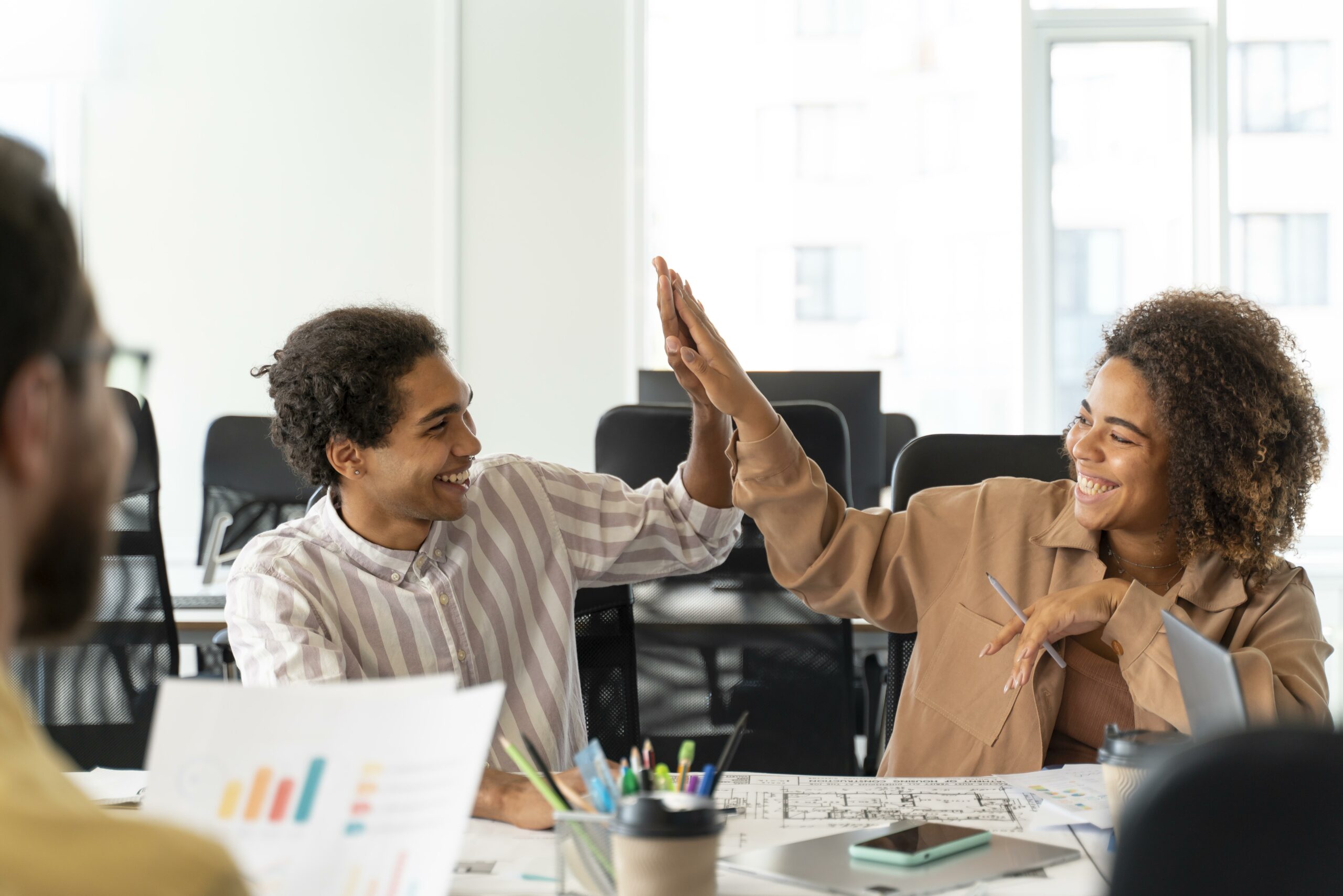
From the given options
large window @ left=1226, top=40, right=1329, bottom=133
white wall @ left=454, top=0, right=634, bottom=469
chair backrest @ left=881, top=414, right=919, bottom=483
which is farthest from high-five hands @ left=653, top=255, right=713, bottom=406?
large window @ left=1226, top=40, right=1329, bottom=133

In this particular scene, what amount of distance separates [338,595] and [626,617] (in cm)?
49

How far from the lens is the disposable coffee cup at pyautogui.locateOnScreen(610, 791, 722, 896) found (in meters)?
0.85

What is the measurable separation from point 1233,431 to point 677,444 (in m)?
0.94

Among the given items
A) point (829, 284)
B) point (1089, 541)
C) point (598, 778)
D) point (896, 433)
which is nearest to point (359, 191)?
point (829, 284)

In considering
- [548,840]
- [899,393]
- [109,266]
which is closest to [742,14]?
[899,393]

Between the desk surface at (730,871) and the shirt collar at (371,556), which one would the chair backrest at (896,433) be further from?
the desk surface at (730,871)

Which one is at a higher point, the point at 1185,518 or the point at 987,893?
the point at 1185,518

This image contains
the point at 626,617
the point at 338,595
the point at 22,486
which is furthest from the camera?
the point at 626,617

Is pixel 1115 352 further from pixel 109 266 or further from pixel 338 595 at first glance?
pixel 109 266

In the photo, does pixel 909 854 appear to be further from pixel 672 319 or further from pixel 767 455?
pixel 672 319

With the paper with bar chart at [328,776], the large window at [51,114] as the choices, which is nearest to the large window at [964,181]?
the large window at [51,114]

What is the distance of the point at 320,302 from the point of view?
476 centimetres

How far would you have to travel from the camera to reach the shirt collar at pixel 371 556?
5.14ft

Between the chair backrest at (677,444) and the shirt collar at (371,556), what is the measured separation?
645mm
